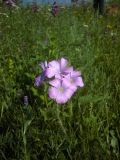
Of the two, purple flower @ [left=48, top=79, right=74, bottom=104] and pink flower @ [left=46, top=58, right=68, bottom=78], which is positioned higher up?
pink flower @ [left=46, top=58, right=68, bottom=78]

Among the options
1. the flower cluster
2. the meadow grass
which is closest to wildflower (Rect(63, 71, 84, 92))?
the flower cluster

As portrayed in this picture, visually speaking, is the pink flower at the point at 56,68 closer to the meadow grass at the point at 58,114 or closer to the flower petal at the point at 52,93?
the flower petal at the point at 52,93

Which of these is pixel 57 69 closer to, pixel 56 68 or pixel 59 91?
pixel 56 68

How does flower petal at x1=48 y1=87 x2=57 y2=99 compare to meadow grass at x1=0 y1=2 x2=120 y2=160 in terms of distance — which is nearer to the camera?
flower petal at x1=48 y1=87 x2=57 y2=99

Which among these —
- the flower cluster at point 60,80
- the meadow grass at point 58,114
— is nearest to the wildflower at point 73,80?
the flower cluster at point 60,80

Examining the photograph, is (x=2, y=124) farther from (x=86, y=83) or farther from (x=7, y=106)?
(x=86, y=83)

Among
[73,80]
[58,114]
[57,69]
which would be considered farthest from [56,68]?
[58,114]

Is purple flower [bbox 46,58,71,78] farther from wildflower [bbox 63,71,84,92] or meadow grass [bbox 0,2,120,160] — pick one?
meadow grass [bbox 0,2,120,160]

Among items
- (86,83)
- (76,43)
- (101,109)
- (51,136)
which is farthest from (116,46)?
(51,136)
